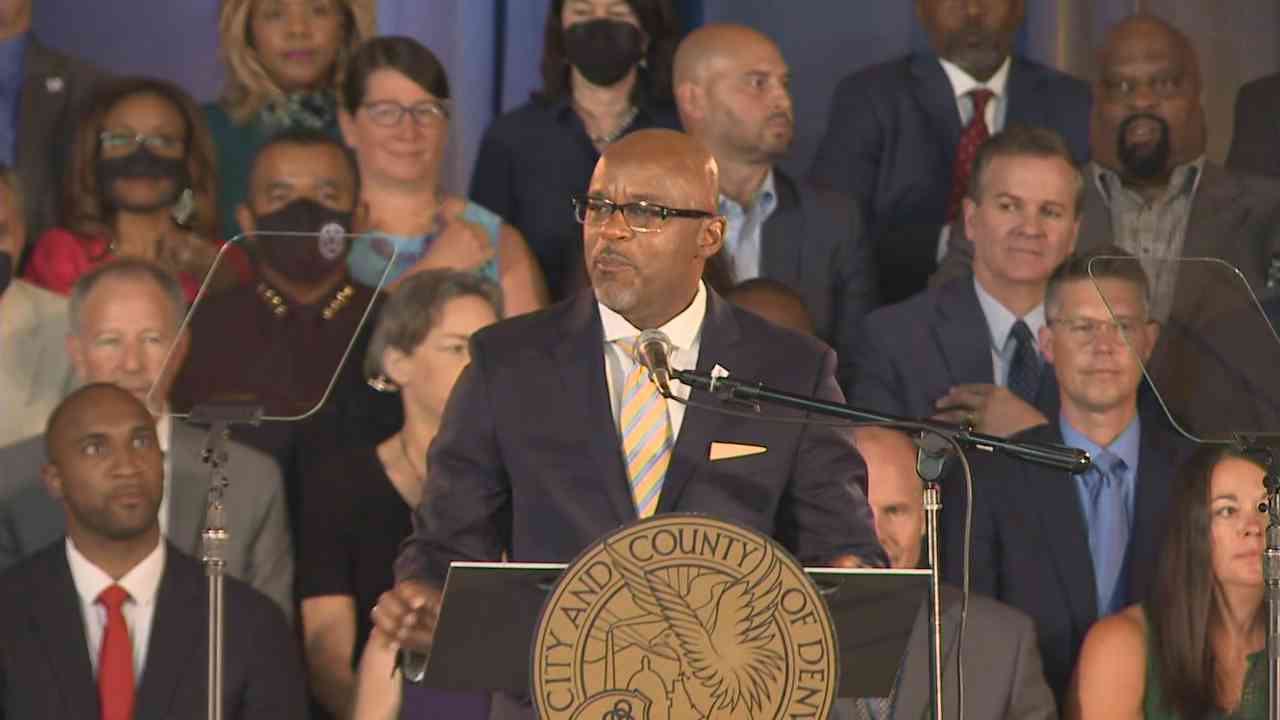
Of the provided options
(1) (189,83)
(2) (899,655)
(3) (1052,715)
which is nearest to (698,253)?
(2) (899,655)

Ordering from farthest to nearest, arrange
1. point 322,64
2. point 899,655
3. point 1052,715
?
point 322,64
point 1052,715
point 899,655

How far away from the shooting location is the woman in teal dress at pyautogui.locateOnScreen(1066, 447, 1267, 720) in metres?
4.68

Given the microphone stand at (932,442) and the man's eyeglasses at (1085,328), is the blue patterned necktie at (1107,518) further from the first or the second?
the microphone stand at (932,442)

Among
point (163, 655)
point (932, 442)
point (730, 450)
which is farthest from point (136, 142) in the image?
point (932, 442)

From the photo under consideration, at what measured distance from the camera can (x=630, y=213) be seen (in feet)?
11.1

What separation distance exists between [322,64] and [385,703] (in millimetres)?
1645

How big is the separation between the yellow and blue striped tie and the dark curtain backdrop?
2.68 m

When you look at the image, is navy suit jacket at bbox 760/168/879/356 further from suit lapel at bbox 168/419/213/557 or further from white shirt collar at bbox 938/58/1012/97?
suit lapel at bbox 168/419/213/557

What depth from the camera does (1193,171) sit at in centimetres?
546

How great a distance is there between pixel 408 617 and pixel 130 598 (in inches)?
70.1

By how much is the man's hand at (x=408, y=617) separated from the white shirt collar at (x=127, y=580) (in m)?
1.71

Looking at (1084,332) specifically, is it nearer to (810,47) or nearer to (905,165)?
(905,165)

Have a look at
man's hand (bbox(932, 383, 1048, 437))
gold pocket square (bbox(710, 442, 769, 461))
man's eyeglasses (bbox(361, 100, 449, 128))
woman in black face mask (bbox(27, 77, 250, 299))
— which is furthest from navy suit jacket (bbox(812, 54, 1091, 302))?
gold pocket square (bbox(710, 442, 769, 461))

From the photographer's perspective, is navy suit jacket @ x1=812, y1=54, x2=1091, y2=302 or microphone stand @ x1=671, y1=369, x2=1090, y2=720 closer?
microphone stand @ x1=671, y1=369, x2=1090, y2=720
